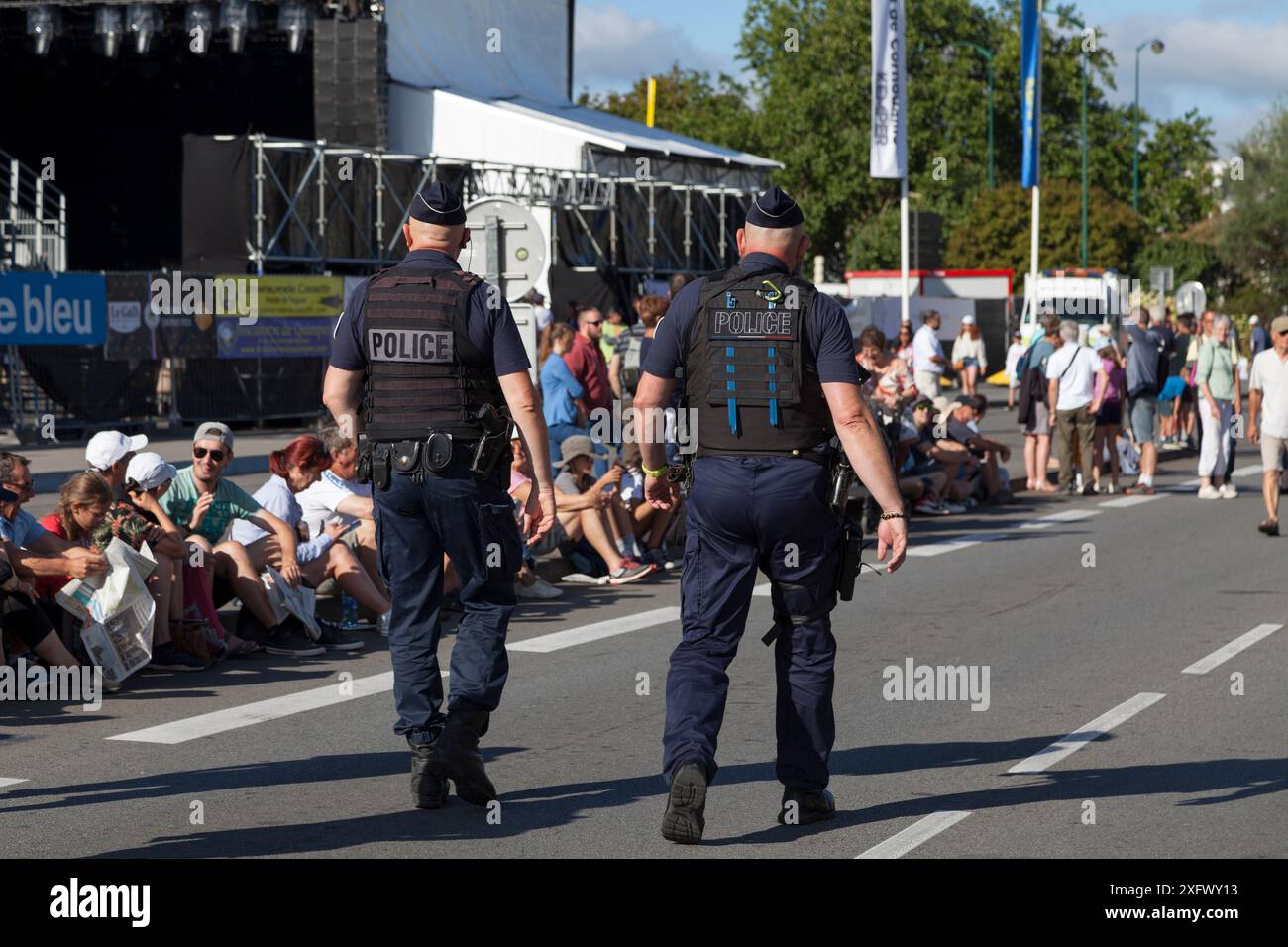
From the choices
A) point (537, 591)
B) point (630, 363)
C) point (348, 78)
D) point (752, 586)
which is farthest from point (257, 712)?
point (348, 78)

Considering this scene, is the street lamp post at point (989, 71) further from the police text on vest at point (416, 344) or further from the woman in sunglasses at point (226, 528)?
the police text on vest at point (416, 344)

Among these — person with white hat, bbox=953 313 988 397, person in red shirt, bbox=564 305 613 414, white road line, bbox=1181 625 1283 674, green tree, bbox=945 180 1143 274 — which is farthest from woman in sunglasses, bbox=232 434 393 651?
green tree, bbox=945 180 1143 274

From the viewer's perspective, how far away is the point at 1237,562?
543 inches

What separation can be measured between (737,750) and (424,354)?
2144 mm

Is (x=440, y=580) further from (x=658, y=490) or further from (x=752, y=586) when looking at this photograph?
(x=752, y=586)

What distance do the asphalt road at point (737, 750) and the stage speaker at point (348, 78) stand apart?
22.1 meters

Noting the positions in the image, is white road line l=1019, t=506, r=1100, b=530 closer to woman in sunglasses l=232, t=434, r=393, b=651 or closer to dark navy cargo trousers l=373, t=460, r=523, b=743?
woman in sunglasses l=232, t=434, r=393, b=651

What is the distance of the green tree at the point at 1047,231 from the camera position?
67.2m

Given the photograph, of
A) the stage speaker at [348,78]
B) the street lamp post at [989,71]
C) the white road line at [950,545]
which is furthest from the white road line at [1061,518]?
the street lamp post at [989,71]

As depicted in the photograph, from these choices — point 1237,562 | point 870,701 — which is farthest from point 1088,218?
point 870,701

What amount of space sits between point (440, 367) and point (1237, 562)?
9169mm

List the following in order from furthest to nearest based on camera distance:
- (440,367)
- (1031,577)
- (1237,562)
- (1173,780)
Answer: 1. (1237,562)
2. (1031,577)
3. (1173,780)
4. (440,367)

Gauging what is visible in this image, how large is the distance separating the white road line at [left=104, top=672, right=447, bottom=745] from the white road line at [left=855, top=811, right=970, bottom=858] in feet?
10.0
